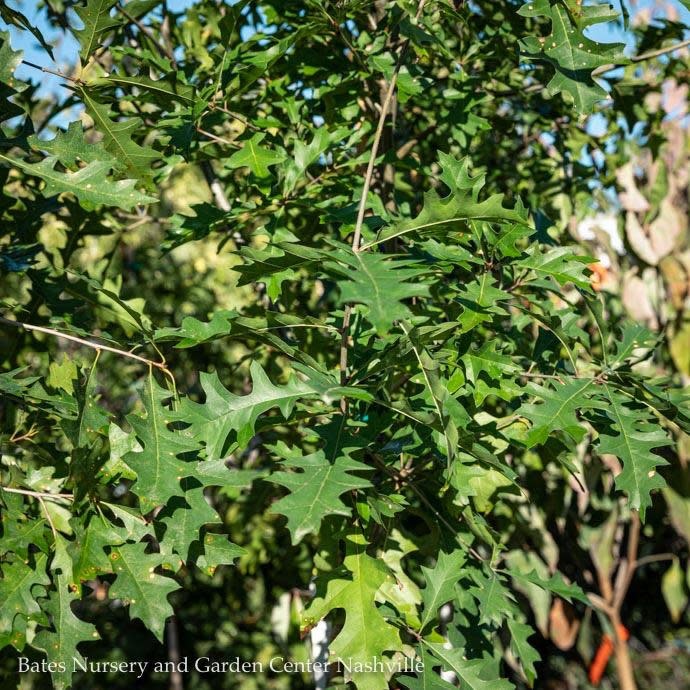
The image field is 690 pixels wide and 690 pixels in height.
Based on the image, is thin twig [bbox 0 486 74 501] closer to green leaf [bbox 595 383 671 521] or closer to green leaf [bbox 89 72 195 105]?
green leaf [bbox 89 72 195 105]

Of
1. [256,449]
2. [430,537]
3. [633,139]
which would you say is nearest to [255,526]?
[256,449]

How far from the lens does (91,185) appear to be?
1.14 meters

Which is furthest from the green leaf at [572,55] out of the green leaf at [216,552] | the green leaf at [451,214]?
the green leaf at [216,552]

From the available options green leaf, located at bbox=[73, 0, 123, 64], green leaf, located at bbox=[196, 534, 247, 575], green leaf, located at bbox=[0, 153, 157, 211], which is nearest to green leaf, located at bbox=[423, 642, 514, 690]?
green leaf, located at bbox=[196, 534, 247, 575]

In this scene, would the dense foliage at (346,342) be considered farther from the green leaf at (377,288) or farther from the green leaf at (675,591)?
the green leaf at (675,591)

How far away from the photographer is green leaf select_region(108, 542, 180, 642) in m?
1.18

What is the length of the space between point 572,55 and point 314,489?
0.78 meters

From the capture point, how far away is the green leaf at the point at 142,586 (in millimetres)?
1185

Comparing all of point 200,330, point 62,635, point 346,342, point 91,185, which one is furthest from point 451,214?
point 62,635

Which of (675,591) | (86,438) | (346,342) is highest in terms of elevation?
(346,342)

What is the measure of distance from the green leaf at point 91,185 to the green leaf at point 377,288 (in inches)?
14.3

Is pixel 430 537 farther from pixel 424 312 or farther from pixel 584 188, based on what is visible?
pixel 584 188

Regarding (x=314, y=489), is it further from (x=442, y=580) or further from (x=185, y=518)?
(x=442, y=580)

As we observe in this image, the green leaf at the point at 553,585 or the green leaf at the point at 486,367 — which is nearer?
the green leaf at the point at 486,367
